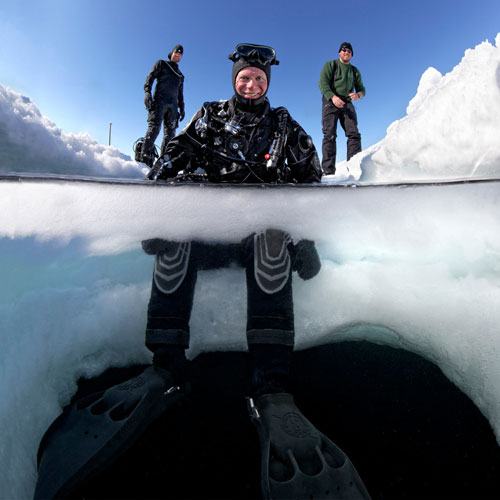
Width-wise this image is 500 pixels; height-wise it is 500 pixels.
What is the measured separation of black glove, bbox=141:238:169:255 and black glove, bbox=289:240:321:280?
528 millimetres

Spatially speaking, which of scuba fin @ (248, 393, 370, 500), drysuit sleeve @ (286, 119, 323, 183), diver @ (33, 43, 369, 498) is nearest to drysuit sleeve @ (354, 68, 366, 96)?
diver @ (33, 43, 369, 498)

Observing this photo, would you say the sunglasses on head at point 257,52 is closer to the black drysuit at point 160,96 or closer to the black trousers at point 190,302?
the black trousers at point 190,302

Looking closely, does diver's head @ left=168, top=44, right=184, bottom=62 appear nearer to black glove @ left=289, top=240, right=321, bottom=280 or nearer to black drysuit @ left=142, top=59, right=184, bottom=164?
black drysuit @ left=142, top=59, right=184, bottom=164

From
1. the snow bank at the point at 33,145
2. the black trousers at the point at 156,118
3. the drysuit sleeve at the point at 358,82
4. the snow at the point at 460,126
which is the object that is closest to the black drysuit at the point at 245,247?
the snow at the point at 460,126

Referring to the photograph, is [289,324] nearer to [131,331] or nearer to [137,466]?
[137,466]

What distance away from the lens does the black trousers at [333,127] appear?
420cm

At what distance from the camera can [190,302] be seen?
1068mm

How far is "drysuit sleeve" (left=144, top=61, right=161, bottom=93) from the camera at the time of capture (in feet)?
16.4

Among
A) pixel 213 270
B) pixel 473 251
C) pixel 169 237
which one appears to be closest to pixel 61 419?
pixel 169 237

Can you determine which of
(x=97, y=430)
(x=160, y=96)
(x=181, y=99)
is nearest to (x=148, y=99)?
(x=160, y=96)

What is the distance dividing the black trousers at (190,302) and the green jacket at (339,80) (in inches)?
156

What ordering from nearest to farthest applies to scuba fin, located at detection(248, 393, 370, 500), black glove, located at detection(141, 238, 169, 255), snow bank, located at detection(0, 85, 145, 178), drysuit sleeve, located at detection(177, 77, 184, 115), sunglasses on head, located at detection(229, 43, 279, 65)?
scuba fin, located at detection(248, 393, 370, 500)
black glove, located at detection(141, 238, 169, 255)
sunglasses on head, located at detection(229, 43, 279, 65)
snow bank, located at detection(0, 85, 145, 178)
drysuit sleeve, located at detection(177, 77, 184, 115)

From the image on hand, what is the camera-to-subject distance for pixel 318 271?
1.33m

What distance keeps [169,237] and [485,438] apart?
123cm
